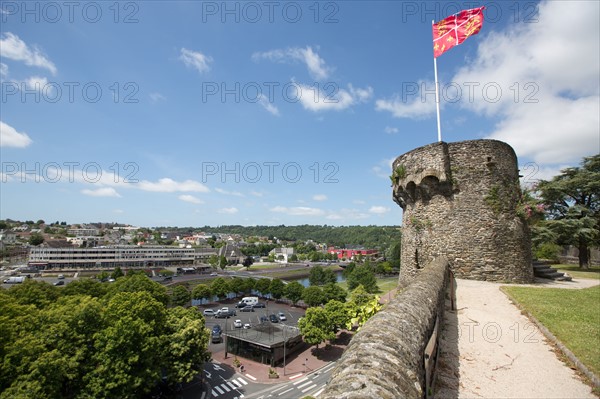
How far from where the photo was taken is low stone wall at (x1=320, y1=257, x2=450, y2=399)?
1.95m

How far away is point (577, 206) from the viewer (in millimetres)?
20047

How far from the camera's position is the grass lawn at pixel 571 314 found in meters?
5.56

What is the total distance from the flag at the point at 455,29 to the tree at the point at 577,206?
1411cm

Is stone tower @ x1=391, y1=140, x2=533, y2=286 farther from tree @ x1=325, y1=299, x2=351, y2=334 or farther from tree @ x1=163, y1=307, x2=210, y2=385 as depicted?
tree @ x1=325, y1=299, x2=351, y2=334

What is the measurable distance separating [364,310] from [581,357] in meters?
4.02

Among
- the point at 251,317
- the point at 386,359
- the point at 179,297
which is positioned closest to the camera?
the point at 386,359

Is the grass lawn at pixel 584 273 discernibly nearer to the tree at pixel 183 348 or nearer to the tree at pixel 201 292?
the tree at pixel 183 348

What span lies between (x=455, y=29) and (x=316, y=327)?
86.6ft

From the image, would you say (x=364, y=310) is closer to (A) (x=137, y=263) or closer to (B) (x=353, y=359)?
(B) (x=353, y=359)

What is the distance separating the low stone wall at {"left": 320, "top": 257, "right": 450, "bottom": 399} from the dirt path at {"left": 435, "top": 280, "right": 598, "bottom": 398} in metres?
1.44

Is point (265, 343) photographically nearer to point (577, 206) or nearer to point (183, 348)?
point (183, 348)

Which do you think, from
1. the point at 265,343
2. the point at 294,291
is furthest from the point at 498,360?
the point at 294,291

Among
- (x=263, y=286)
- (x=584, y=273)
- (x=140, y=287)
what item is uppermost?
(x=584, y=273)

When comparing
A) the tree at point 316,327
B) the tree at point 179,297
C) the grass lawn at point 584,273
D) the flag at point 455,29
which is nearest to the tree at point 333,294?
the tree at point 316,327
